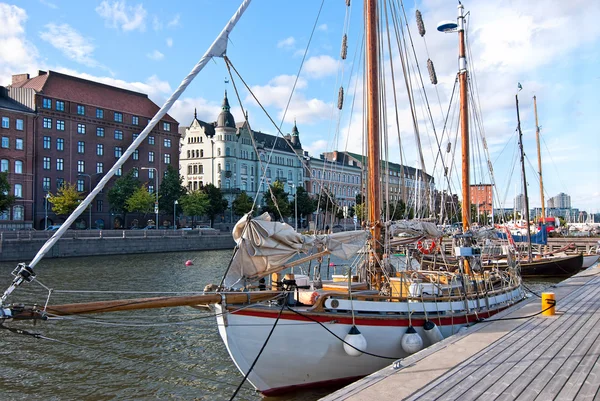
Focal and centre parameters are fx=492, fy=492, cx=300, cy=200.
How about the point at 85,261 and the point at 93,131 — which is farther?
the point at 93,131

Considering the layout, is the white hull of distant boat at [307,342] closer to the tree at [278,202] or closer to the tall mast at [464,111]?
the tall mast at [464,111]

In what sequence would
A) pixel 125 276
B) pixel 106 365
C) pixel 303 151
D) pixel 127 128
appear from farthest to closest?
pixel 303 151 < pixel 127 128 < pixel 125 276 < pixel 106 365

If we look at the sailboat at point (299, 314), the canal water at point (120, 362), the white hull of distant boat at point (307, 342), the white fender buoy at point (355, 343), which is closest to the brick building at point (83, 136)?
the canal water at point (120, 362)

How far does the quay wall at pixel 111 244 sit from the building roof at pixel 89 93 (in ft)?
95.6

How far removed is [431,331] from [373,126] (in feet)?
20.6

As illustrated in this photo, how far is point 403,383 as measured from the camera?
8.40 m

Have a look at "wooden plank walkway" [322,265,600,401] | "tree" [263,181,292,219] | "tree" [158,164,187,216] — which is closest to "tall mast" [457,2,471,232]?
"wooden plank walkway" [322,265,600,401]

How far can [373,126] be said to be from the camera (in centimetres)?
1509

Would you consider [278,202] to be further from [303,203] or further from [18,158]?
[18,158]

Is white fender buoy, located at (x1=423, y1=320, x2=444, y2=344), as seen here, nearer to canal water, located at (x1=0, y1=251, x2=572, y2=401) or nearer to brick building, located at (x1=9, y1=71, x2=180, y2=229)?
canal water, located at (x1=0, y1=251, x2=572, y2=401)

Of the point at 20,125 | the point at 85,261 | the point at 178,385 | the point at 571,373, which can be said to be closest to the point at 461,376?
the point at 571,373

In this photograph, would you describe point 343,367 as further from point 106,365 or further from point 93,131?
point 93,131

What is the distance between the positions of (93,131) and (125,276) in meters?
49.8

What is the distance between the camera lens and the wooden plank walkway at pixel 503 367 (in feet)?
26.1
